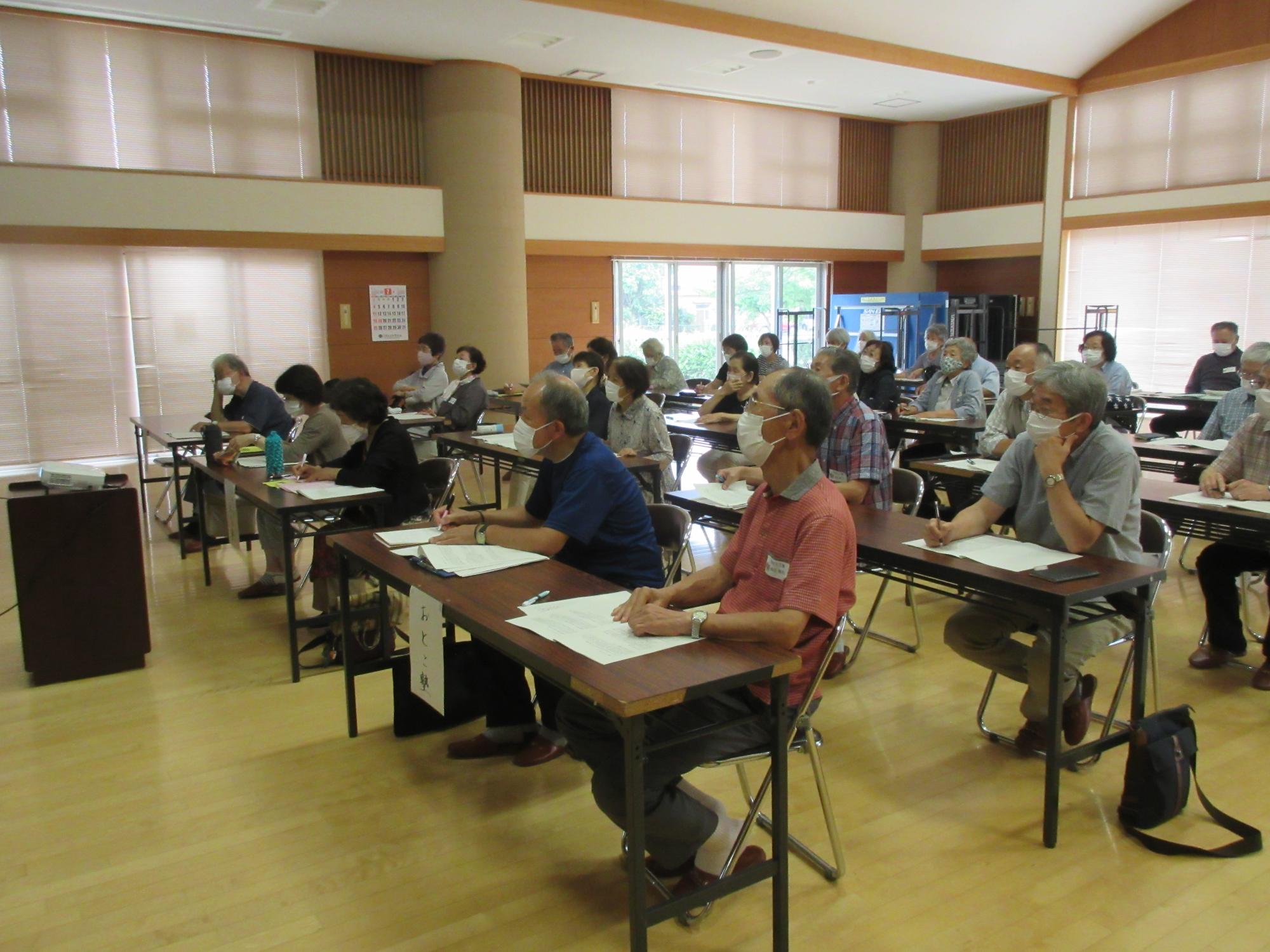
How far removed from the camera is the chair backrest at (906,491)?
3959 mm

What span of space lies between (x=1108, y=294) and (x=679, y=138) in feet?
19.1

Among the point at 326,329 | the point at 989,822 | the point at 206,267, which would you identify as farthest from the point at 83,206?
the point at 989,822

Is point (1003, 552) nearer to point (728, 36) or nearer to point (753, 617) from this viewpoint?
point (753, 617)

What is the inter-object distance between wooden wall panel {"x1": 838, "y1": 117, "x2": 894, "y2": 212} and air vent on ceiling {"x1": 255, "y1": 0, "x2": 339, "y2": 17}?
25.2 feet

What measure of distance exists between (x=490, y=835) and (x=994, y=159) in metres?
12.9

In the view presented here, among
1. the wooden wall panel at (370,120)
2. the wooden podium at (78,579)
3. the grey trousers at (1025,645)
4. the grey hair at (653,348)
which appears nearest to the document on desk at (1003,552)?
the grey trousers at (1025,645)

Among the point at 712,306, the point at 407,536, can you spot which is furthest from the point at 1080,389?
the point at 712,306

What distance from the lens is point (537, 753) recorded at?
323cm

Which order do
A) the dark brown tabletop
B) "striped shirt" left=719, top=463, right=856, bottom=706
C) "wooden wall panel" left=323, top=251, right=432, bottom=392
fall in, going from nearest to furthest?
the dark brown tabletop → "striped shirt" left=719, top=463, right=856, bottom=706 → "wooden wall panel" left=323, top=251, right=432, bottom=392

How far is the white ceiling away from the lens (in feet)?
27.2

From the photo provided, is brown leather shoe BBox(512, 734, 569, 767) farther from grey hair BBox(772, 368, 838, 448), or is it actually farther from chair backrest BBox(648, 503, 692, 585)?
grey hair BBox(772, 368, 838, 448)

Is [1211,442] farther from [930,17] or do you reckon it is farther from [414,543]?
[930,17]

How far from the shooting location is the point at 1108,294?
12.1m

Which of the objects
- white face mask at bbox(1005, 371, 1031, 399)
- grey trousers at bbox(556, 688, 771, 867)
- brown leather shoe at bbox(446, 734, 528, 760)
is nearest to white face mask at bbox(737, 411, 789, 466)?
grey trousers at bbox(556, 688, 771, 867)
